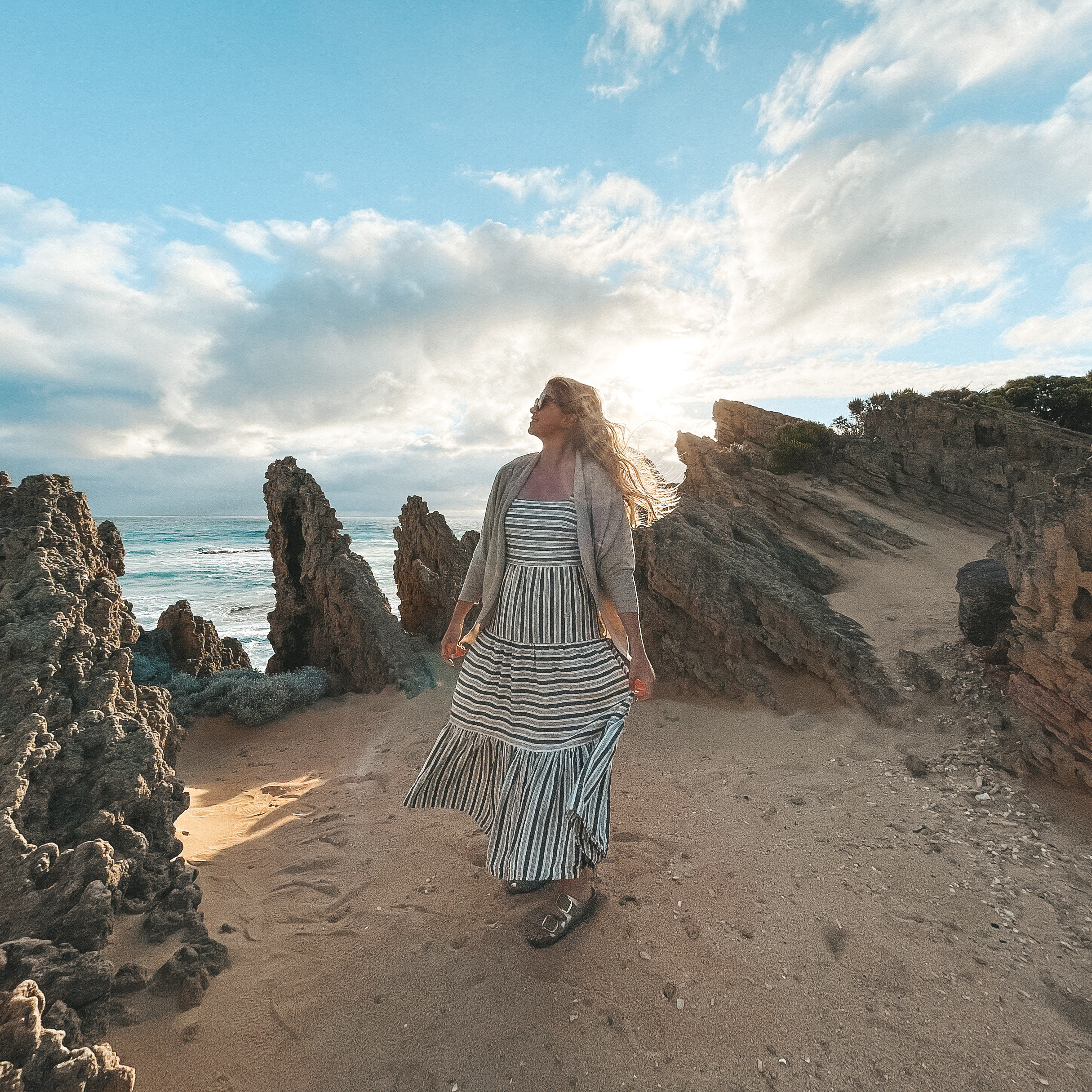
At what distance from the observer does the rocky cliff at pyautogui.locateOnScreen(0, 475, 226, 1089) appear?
1871 millimetres

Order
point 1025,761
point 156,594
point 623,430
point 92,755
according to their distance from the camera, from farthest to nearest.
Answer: point 156,594 → point 1025,761 → point 623,430 → point 92,755

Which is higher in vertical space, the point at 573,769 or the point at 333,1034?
the point at 573,769

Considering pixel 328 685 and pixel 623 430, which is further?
pixel 328 685

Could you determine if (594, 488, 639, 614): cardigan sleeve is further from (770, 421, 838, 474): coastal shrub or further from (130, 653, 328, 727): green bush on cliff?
(770, 421, 838, 474): coastal shrub

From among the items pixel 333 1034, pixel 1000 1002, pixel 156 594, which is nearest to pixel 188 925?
pixel 333 1034

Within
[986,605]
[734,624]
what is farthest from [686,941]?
[986,605]

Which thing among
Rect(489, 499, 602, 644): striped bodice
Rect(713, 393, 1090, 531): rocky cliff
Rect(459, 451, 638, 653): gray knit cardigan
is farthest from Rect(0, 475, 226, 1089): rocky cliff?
Rect(713, 393, 1090, 531): rocky cliff

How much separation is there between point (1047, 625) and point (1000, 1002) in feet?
8.24

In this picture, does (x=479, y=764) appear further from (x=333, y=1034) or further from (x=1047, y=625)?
(x=1047, y=625)

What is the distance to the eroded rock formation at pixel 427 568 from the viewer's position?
8.20m

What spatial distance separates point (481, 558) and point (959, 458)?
2065 cm

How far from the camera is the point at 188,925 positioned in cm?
237

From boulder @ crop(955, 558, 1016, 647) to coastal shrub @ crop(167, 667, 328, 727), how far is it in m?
6.87

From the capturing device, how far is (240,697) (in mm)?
6008
